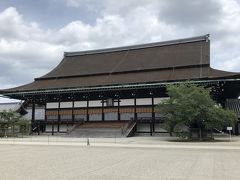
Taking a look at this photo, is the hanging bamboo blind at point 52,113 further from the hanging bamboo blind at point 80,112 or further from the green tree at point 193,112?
the green tree at point 193,112

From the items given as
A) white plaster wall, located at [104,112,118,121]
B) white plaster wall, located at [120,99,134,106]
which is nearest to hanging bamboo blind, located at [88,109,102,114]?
white plaster wall, located at [104,112,118,121]

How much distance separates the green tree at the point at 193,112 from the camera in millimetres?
27984

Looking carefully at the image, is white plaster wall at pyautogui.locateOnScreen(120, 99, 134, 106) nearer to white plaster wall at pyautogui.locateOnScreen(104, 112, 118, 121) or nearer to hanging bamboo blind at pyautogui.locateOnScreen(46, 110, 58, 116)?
white plaster wall at pyautogui.locateOnScreen(104, 112, 118, 121)

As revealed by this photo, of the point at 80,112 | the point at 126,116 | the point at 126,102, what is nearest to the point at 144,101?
the point at 126,102

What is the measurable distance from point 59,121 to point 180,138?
56.3 feet

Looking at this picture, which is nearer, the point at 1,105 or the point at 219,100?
the point at 219,100

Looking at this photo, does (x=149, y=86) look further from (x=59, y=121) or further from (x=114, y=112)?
(x=59, y=121)

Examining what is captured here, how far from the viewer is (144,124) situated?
1510 inches

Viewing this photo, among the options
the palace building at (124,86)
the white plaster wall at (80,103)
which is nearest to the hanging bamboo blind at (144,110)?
the palace building at (124,86)

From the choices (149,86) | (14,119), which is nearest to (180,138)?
(149,86)

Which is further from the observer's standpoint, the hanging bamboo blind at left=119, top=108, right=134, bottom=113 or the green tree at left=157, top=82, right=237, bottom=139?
the hanging bamboo blind at left=119, top=108, right=134, bottom=113

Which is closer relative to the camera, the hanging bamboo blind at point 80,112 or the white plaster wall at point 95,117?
the white plaster wall at point 95,117

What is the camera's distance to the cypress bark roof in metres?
37.9

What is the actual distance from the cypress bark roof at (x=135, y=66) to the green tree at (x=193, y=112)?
537 centimetres
